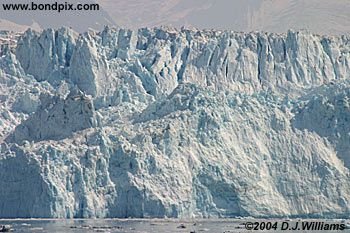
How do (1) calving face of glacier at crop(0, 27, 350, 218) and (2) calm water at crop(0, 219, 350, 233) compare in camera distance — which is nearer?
(2) calm water at crop(0, 219, 350, 233)

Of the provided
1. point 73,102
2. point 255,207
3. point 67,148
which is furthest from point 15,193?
point 255,207

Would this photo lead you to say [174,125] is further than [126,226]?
Yes

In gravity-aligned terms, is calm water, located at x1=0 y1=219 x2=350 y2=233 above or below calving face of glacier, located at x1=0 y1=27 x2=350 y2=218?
below

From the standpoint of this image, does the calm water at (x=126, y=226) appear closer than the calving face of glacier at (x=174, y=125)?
Yes

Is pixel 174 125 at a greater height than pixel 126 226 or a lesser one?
greater

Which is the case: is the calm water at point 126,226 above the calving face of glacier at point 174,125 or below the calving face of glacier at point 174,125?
below

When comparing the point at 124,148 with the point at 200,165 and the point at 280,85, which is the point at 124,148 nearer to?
the point at 200,165
